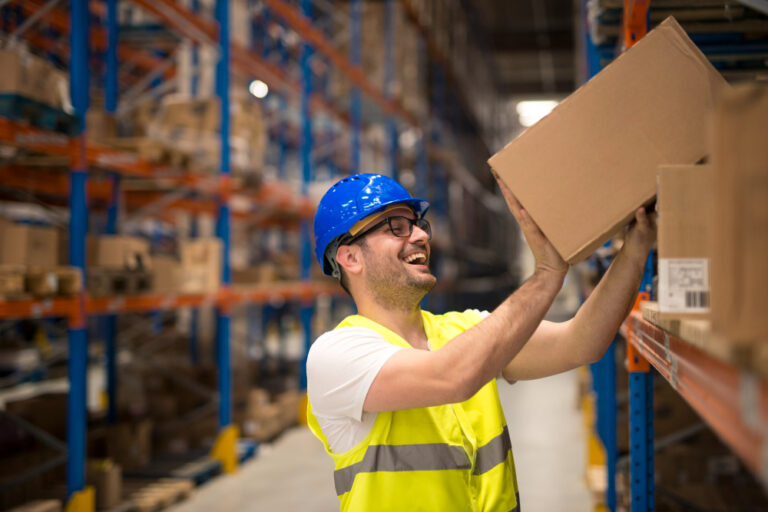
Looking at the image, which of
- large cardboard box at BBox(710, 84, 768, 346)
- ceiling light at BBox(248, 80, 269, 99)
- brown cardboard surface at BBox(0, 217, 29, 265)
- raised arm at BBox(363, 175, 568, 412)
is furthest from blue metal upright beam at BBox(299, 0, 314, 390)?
large cardboard box at BBox(710, 84, 768, 346)

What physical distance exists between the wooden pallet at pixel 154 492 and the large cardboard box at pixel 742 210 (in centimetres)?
485

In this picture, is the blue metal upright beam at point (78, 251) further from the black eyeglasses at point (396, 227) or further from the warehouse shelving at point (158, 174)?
the black eyeglasses at point (396, 227)

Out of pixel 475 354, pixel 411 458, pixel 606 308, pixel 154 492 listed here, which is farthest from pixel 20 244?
pixel 606 308

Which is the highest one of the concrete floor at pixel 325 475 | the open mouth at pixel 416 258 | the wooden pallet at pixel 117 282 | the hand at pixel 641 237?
the hand at pixel 641 237

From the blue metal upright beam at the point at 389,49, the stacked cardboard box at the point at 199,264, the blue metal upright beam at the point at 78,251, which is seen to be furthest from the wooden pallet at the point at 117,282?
the blue metal upright beam at the point at 389,49

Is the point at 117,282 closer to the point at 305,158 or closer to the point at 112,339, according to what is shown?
the point at 112,339

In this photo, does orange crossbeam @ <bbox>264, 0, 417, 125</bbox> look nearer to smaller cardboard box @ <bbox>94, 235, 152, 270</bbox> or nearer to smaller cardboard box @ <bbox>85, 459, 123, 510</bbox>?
smaller cardboard box @ <bbox>94, 235, 152, 270</bbox>

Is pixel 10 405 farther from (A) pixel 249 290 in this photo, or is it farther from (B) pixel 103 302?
(A) pixel 249 290

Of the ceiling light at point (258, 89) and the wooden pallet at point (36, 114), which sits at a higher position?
the ceiling light at point (258, 89)

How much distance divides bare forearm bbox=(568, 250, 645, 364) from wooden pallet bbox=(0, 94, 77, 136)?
339 cm

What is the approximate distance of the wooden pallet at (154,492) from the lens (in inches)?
199

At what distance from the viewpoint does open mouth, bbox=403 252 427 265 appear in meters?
2.33

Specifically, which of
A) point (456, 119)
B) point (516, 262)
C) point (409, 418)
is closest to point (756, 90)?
point (409, 418)

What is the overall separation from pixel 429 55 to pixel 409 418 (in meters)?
10.9
